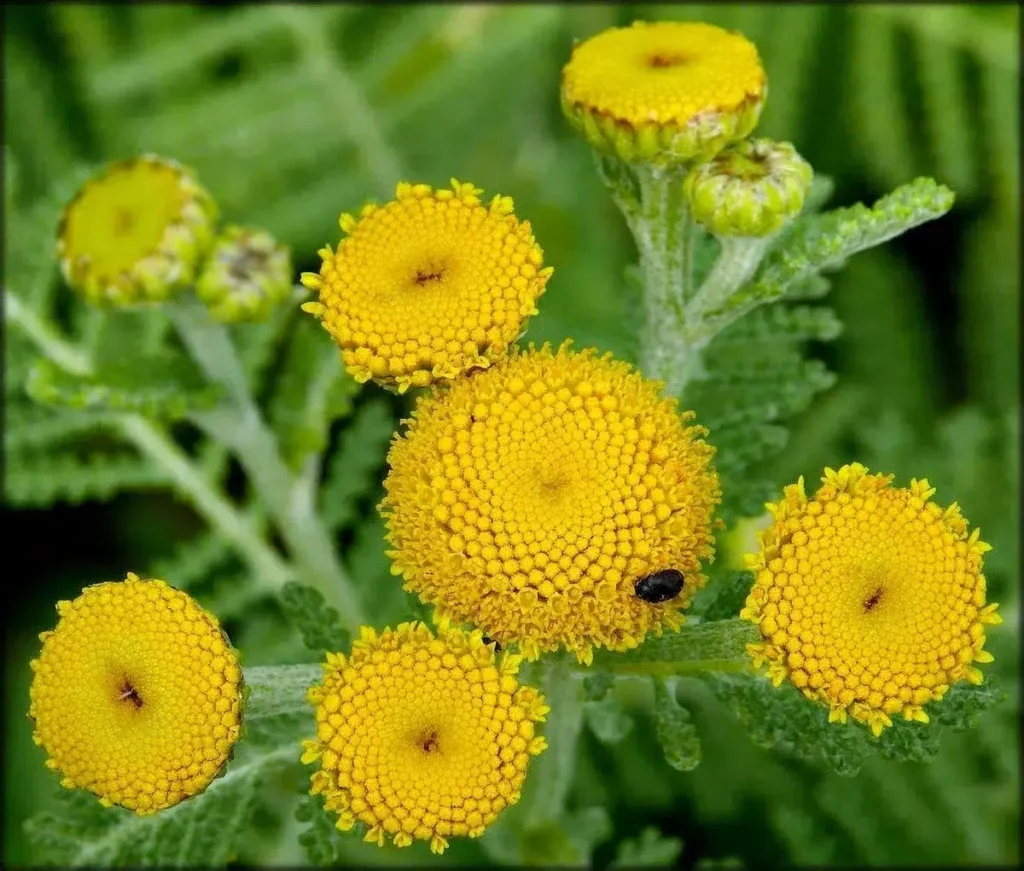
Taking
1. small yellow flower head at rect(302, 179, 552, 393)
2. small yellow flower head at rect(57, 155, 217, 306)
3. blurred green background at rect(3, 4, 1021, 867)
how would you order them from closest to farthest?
small yellow flower head at rect(302, 179, 552, 393) → small yellow flower head at rect(57, 155, 217, 306) → blurred green background at rect(3, 4, 1021, 867)

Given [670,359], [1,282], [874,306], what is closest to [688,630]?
[670,359]

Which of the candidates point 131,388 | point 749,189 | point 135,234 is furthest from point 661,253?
point 131,388

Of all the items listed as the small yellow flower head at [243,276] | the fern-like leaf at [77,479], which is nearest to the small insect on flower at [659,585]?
the small yellow flower head at [243,276]

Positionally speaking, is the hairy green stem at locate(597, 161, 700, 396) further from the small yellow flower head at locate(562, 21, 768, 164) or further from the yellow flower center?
the yellow flower center

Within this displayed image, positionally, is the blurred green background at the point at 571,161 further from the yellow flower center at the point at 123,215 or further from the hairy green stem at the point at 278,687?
the hairy green stem at the point at 278,687

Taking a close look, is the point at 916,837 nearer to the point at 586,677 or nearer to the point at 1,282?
the point at 586,677

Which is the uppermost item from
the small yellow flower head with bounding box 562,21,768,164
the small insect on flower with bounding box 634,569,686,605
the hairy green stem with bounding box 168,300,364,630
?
the small yellow flower head with bounding box 562,21,768,164

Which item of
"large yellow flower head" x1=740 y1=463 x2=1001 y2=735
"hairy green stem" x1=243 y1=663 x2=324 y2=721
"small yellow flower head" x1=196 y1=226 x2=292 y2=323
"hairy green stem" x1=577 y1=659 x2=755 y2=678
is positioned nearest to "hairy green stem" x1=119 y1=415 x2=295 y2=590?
"small yellow flower head" x1=196 y1=226 x2=292 y2=323
